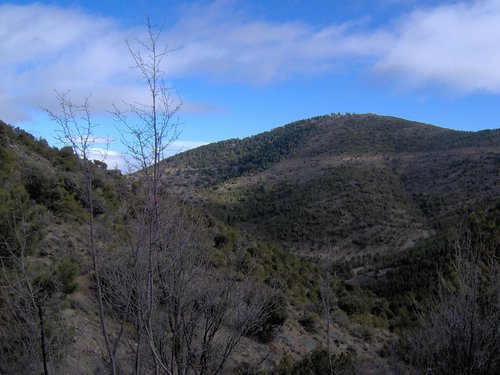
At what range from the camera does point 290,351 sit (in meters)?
16.5

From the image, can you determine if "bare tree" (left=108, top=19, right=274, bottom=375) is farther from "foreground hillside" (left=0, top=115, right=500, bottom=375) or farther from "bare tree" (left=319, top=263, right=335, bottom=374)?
"bare tree" (left=319, top=263, right=335, bottom=374)

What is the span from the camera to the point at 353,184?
204 ft

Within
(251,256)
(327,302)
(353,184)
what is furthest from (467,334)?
(353,184)

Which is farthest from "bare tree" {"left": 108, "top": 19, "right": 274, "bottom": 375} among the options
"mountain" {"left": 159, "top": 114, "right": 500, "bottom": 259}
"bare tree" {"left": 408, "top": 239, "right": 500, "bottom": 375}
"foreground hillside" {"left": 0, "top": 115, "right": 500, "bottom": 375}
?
"mountain" {"left": 159, "top": 114, "right": 500, "bottom": 259}

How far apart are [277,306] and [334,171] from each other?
52963 millimetres

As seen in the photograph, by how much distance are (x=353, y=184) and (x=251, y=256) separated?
47.0 m

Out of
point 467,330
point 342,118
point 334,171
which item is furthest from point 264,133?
point 467,330

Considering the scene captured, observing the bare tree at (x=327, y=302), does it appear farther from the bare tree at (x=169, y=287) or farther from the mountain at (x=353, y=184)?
the mountain at (x=353, y=184)

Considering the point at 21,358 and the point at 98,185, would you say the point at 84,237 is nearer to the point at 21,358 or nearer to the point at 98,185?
the point at 98,185

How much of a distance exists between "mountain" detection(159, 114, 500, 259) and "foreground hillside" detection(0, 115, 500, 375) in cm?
30

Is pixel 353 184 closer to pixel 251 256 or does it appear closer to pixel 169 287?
pixel 251 256

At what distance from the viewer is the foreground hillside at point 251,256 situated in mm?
5914

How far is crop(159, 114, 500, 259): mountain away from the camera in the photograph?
5022cm

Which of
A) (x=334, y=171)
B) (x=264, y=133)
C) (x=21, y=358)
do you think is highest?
(x=264, y=133)
